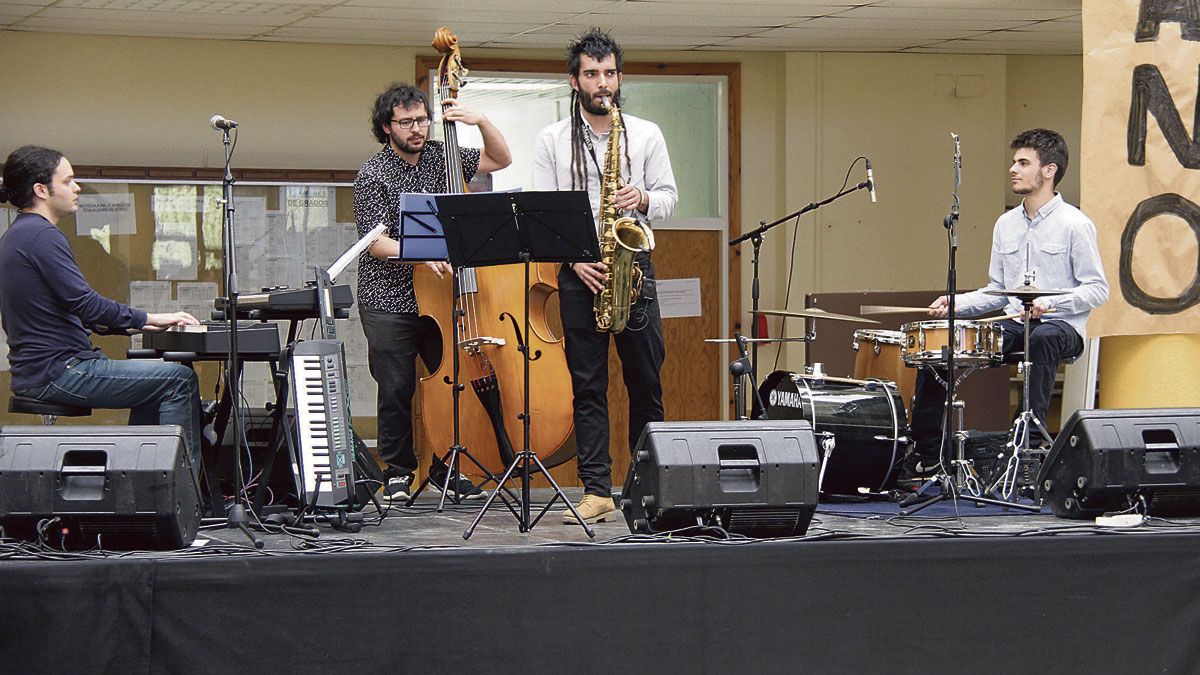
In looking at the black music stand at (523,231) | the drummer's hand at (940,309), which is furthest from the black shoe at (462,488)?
the drummer's hand at (940,309)

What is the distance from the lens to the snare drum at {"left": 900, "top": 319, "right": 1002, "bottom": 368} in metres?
5.59

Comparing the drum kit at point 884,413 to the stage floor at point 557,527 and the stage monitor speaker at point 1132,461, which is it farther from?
the stage monitor speaker at point 1132,461

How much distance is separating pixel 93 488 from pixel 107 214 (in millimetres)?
4248

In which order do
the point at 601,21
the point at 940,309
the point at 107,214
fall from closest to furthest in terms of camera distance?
the point at 940,309 → the point at 601,21 → the point at 107,214

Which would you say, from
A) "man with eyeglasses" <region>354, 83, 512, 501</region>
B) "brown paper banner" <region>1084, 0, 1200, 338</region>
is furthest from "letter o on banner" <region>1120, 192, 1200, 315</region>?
"man with eyeglasses" <region>354, 83, 512, 501</region>

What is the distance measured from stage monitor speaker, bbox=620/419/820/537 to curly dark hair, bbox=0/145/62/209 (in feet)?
8.17

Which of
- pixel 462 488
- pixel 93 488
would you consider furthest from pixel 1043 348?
pixel 93 488

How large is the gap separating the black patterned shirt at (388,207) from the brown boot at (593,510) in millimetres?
1276

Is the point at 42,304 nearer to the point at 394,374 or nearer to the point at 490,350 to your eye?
the point at 394,374

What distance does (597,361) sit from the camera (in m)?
5.00

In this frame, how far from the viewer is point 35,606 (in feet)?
11.9

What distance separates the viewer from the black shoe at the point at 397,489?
5480mm

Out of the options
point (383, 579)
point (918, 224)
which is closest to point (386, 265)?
point (383, 579)

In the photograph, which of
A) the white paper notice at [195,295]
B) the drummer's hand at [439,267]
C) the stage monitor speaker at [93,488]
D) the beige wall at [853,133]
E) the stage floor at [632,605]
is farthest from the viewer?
the beige wall at [853,133]
